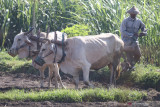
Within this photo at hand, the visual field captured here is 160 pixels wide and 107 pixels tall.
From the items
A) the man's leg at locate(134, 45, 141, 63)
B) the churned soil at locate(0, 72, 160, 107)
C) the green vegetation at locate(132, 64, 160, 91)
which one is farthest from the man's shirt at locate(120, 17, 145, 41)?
the churned soil at locate(0, 72, 160, 107)

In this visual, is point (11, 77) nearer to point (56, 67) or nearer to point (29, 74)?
point (29, 74)

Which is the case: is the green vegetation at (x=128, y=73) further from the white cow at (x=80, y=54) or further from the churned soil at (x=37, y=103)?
the white cow at (x=80, y=54)

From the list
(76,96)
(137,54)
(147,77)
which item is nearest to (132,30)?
(137,54)

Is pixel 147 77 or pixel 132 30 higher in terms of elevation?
pixel 132 30

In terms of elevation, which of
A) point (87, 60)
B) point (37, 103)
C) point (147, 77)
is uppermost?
point (87, 60)

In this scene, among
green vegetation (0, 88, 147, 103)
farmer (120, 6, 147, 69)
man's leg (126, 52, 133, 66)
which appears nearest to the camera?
green vegetation (0, 88, 147, 103)

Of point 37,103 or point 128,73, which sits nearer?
point 37,103

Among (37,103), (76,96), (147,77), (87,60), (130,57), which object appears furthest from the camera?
(130,57)

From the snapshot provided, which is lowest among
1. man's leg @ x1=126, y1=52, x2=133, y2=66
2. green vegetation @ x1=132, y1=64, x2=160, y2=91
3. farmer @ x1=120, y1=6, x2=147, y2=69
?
green vegetation @ x1=132, y1=64, x2=160, y2=91

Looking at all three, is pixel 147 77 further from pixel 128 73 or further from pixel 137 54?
pixel 137 54

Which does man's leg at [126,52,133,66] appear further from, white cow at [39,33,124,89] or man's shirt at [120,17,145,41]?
white cow at [39,33,124,89]

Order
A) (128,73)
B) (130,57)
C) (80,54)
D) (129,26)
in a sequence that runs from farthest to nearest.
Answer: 1. (130,57)
2. (128,73)
3. (129,26)
4. (80,54)

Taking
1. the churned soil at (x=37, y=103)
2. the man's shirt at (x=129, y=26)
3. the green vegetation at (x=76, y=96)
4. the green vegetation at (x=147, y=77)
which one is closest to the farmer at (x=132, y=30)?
the man's shirt at (x=129, y=26)

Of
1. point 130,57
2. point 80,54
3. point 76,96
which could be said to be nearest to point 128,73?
point 130,57
